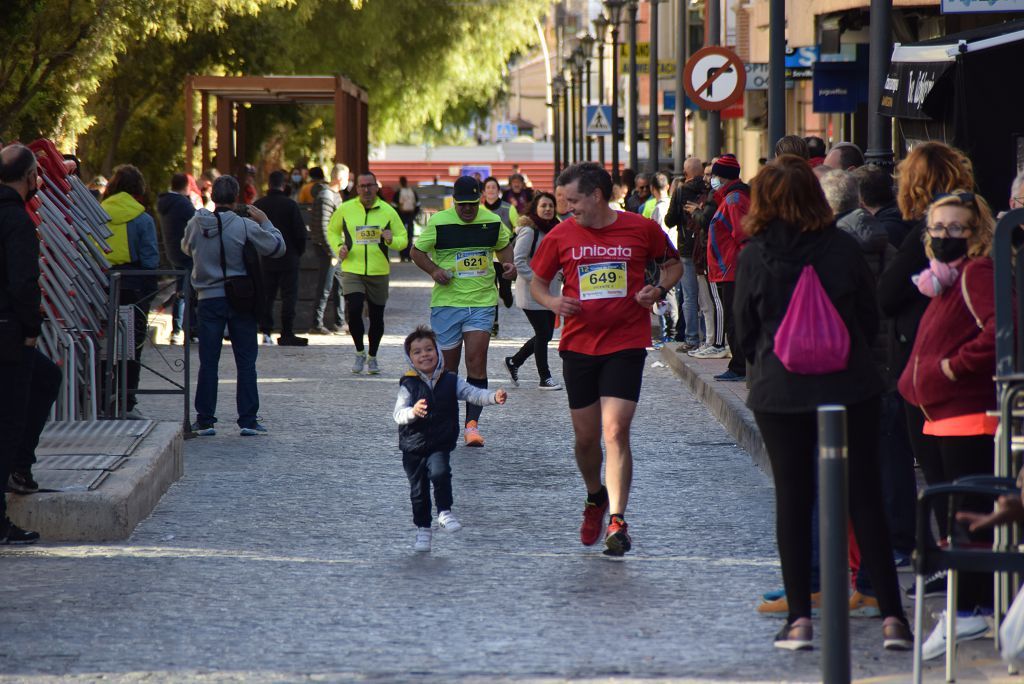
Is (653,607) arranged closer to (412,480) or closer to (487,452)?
(412,480)

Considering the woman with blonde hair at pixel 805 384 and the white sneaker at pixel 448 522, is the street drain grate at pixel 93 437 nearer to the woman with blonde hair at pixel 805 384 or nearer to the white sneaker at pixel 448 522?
the white sneaker at pixel 448 522

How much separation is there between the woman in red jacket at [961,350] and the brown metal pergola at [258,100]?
19.4 metres

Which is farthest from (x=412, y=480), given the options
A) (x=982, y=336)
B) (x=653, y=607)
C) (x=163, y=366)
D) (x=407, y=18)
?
(x=407, y=18)

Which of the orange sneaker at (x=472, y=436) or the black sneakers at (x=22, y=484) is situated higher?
the black sneakers at (x=22, y=484)

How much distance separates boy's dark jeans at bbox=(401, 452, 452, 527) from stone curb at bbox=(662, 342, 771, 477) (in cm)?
168

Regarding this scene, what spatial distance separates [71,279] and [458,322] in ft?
8.04

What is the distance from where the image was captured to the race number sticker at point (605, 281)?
8.12 m

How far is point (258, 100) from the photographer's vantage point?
2722cm

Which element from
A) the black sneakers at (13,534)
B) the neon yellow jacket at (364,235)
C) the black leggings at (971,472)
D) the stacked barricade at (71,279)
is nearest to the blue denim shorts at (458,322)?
the stacked barricade at (71,279)

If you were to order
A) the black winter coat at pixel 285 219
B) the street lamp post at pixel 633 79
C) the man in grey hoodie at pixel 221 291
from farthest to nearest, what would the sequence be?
the street lamp post at pixel 633 79 → the black winter coat at pixel 285 219 → the man in grey hoodie at pixel 221 291

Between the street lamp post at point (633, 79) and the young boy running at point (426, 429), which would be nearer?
the young boy running at point (426, 429)

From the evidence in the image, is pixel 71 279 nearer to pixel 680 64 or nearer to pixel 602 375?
pixel 602 375

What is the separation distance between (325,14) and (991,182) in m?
24.7

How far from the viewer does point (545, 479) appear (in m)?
10.3
